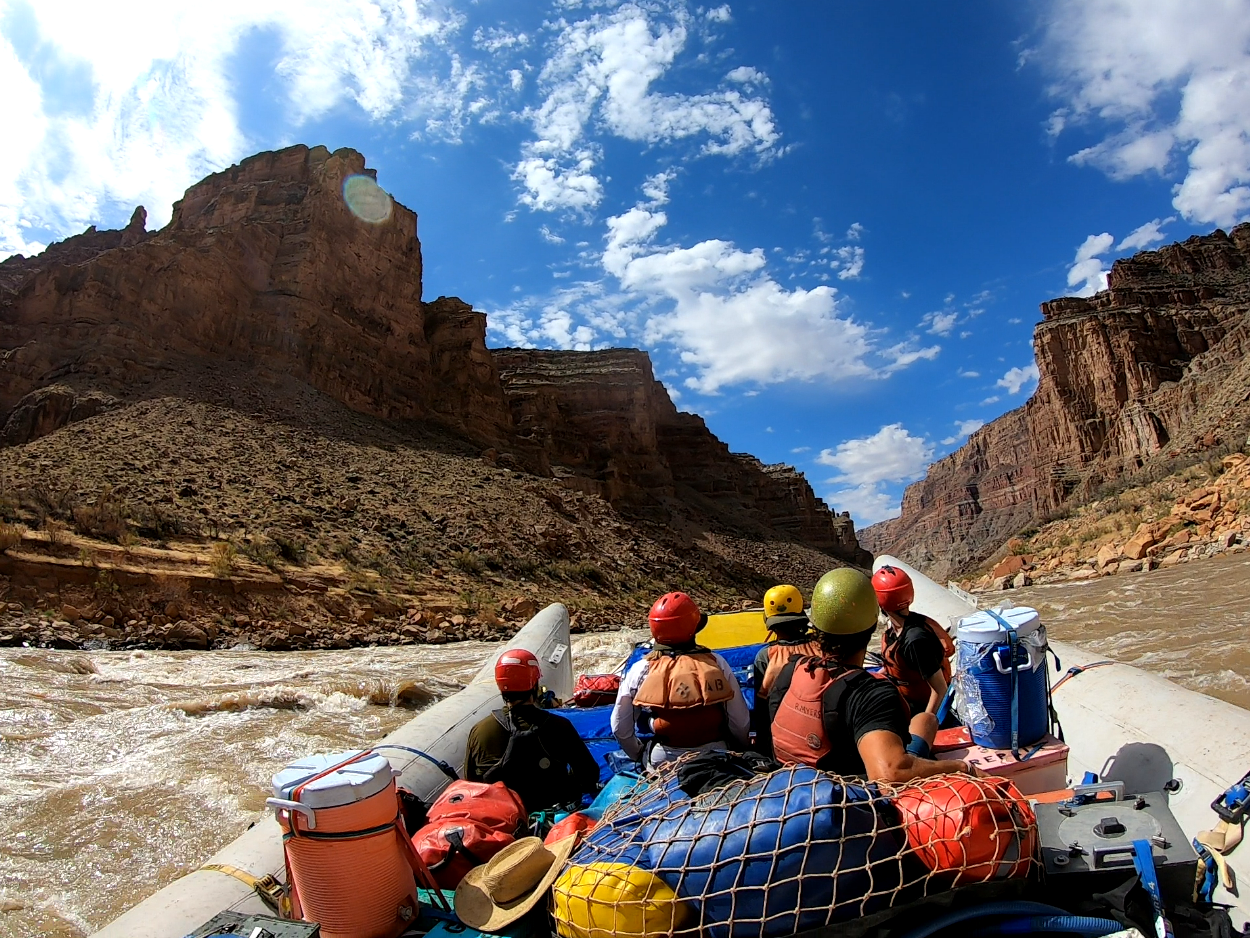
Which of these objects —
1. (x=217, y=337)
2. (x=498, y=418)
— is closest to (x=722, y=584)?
(x=498, y=418)

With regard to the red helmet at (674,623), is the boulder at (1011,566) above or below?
below

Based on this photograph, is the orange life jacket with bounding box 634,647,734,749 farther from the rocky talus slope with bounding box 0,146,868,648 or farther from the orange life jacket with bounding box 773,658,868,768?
the rocky talus slope with bounding box 0,146,868,648

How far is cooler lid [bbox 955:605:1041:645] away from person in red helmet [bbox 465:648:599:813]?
1.88m

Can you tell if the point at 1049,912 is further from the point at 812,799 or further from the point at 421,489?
the point at 421,489

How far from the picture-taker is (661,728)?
2795 mm

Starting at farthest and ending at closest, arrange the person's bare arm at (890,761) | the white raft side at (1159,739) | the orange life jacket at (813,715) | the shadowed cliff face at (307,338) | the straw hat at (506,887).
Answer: the shadowed cliff face at (307,338), the white raft side at (1159,739), the orange life jacket at (813,715), the person's bare arm at (890,761), the straw hat at (506,887)

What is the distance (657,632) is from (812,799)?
1.27 metres

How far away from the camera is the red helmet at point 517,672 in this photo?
3.48 meters

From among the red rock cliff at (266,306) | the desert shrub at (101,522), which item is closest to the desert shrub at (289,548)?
the desert shrub at (101,522)

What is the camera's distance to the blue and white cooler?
3.14 metres

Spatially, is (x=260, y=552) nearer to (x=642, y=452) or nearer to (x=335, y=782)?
(x=335, y=782)

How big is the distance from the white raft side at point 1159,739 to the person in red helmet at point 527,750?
7.83 feet

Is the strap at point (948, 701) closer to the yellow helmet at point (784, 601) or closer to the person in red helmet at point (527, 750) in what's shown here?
the yellow helmet at point (784, 601)

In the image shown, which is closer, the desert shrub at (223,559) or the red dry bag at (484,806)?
the red dry bag at (484,806)
